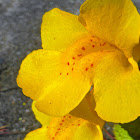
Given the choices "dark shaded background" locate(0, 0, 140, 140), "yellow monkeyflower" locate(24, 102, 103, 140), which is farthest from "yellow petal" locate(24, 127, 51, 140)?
"dark shaded background" locate(0, 0, 140, 140)

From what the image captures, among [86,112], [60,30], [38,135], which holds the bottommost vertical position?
[38,135]

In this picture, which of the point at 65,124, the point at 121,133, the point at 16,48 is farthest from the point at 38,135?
the point at 16,48

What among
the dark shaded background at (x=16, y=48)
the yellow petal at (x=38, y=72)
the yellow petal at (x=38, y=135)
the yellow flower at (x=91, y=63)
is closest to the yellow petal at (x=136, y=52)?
the yellow flower at (x=91, y=63)

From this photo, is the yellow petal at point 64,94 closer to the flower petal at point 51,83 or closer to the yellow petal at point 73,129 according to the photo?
the flower petal at point 51,83

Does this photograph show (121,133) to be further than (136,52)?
Yes

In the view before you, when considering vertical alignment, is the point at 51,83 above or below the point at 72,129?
above

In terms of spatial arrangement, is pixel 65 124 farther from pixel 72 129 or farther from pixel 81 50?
pixel 81 50

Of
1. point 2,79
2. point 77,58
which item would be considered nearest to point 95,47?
point 77,58
